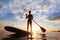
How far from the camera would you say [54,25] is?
12.1 feet

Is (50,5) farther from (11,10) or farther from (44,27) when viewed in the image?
(11,10)

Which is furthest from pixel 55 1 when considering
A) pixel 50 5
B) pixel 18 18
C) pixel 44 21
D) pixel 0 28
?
pixel 0 28

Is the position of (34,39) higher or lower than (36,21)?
lower

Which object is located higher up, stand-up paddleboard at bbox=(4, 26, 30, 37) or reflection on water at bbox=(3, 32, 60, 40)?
stand-up paddleboard at bbox=(4, 26, 30, 37)

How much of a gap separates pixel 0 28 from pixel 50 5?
0.93 meters

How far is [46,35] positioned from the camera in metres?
3.70

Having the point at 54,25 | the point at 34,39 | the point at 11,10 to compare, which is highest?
the point at 11,10

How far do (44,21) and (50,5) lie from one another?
0.29 meters

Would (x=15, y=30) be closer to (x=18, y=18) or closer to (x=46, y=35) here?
(x=18, y=18)

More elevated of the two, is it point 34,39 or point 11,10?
point 11,10

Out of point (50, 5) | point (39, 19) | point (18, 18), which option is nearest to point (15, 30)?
point (18, 18)

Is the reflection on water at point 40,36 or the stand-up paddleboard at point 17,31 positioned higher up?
the stand-up paddleboard at point 17,31

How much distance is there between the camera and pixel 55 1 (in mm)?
3682

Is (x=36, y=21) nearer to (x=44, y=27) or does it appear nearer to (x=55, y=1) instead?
(x=44, y=27)
